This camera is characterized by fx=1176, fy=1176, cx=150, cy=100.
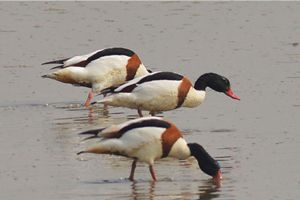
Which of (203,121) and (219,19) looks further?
(219,19)

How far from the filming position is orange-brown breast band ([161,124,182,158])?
39.3 ft

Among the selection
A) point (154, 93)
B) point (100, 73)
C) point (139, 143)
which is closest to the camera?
point (139, 143)

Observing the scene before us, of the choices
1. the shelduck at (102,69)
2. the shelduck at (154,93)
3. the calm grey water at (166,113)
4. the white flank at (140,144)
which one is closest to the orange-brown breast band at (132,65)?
the shelduck at (102,69)

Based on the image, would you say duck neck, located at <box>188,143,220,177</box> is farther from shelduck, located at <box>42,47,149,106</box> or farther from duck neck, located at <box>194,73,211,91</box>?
shelduck, located at <box>42,47,149,106</box>

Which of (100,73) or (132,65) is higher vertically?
(132,65)

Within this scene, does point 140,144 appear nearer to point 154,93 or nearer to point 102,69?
point 154,93

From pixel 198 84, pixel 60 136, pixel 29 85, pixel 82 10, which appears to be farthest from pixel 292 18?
pixel 60 136

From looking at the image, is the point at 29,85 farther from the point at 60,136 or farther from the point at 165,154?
the point at 165,154

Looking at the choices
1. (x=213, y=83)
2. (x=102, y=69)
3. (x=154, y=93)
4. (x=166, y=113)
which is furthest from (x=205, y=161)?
(x=102, y=69)

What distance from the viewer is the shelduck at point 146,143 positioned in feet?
38.9

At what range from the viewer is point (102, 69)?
16.9m

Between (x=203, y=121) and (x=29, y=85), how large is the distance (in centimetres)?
412

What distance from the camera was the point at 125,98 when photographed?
1495cm

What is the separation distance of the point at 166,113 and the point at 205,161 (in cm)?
453
